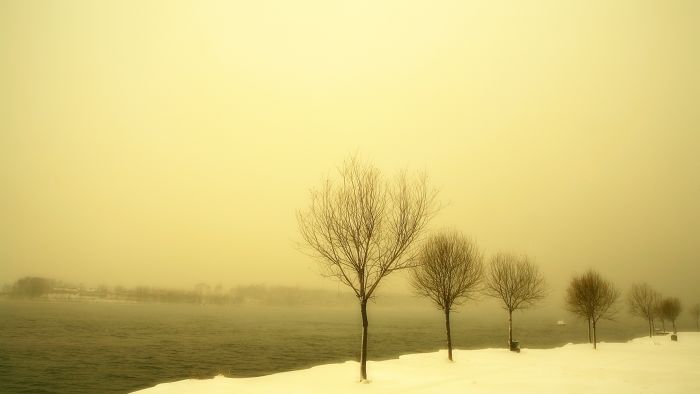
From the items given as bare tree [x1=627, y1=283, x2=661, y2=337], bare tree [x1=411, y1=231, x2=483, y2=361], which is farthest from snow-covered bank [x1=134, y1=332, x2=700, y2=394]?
bare tree [x1=627, y1=283, x2=661, y2=337]

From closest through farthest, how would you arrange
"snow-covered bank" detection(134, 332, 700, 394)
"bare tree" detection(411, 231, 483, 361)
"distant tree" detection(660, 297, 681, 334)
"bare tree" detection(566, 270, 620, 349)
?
"snow-covered bank" detection(134, 332, 700, 394)
"bare tree" detection(411, 231, 483, 361)
"bare tree" detection(566, 270, 620, 349)
"distant tree" detection(660, 297, 681, 334)

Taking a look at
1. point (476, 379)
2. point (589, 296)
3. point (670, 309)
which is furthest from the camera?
point (670, 309)

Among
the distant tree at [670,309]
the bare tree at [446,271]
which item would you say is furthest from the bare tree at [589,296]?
the distant tree at [670,309]

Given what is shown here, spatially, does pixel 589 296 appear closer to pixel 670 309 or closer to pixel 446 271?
pixel 446 271

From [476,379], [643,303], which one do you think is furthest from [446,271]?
[643,303]

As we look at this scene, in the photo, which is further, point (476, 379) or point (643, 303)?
point (643, 303)

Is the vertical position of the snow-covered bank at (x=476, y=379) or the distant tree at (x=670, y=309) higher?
the snow-covered bank at (x=476, y=379)

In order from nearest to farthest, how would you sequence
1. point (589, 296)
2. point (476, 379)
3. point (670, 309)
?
point (476, 379)
point (589, 296)
point (670, 309)

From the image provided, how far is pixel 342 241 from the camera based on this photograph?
64.6 feet

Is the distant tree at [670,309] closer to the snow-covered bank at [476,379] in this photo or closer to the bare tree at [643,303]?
the bare tree at [643,303]

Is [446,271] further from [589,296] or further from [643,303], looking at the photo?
[643,303]

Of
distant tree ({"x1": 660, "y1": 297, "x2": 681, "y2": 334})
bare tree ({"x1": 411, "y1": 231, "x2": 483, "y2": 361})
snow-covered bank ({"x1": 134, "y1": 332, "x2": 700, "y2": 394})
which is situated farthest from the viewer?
distant tree ({"x1": 660, "y1": 297, "x2": 681, "y2": 334})

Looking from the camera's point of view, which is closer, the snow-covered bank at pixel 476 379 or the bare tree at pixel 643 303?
the snow-covered bank at pixel 476 379

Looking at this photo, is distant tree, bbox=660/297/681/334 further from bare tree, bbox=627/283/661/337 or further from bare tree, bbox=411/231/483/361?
bare tree, bbox=411/231/483/361
